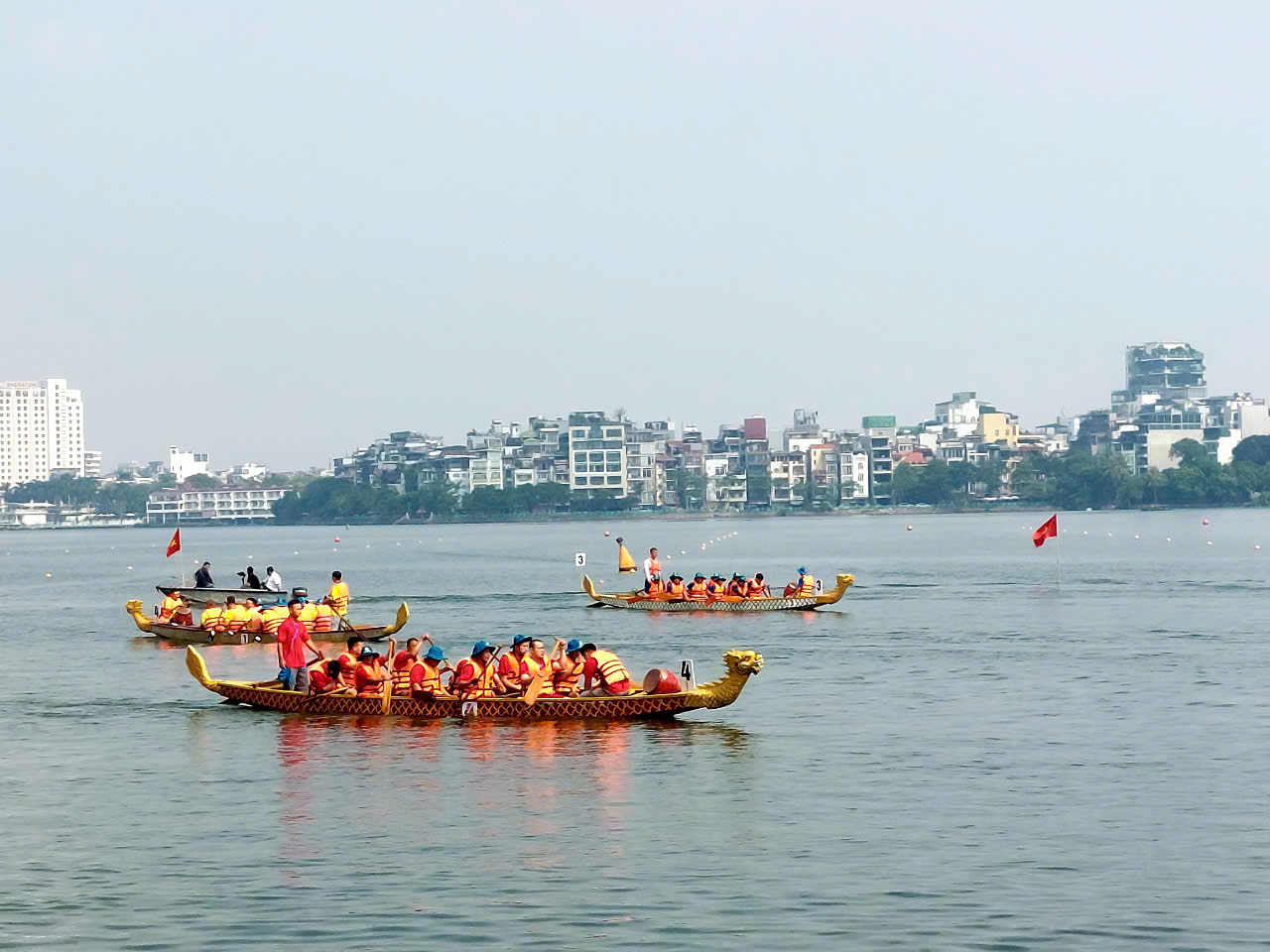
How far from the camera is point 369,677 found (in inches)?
1442

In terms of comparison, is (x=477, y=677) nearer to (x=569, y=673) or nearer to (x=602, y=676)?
(x=569, y=673)

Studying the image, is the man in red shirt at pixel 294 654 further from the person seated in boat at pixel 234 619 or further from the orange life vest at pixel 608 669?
the person seated in boat at pixel 234 619

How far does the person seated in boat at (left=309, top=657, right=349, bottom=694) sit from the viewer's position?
122ft

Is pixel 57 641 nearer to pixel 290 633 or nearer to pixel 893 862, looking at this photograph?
pixel 290 633

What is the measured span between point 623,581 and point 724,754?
264 feet

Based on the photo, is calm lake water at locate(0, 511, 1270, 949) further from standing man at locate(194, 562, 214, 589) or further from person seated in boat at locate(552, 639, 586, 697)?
standing man at locate(194, 562, 214, 589)

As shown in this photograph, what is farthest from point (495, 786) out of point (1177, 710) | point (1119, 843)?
point (1177, 710)

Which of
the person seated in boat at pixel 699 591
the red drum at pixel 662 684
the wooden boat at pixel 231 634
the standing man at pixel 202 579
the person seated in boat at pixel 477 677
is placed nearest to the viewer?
the red drum at pixel 662 684

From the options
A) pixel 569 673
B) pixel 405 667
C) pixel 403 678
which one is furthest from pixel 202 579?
pixel 569 673

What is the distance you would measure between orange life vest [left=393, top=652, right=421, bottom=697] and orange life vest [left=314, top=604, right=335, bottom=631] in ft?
59.2

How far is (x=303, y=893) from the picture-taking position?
856 inches

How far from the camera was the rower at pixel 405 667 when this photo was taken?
3594cm

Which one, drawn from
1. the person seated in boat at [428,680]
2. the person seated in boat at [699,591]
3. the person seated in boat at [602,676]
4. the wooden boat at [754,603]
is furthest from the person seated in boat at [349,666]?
the person seated in boat at [699,591]

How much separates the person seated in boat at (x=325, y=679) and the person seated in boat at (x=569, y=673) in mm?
4910
